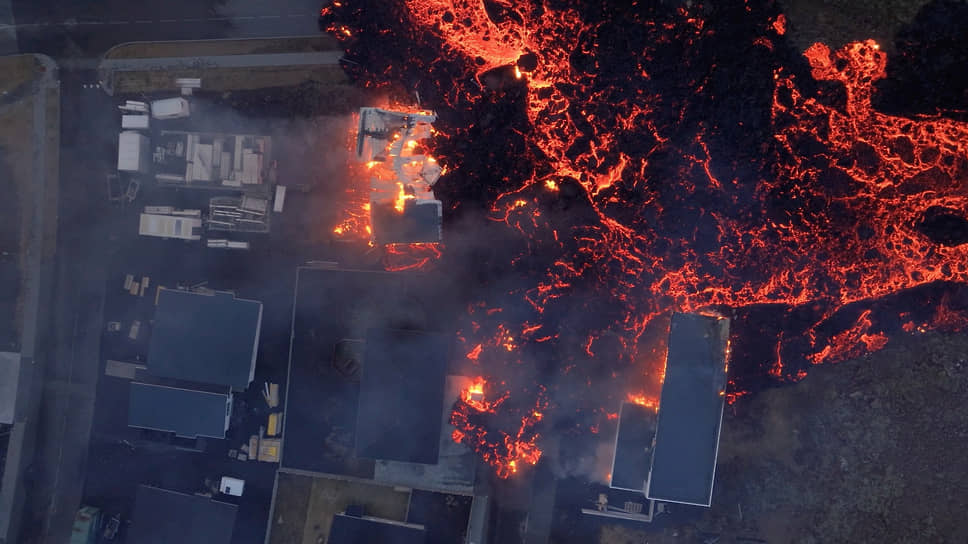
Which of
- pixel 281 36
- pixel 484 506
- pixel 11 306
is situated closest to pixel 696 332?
pixel 484 506

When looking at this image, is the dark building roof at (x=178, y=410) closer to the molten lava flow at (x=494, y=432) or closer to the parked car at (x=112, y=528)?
the parked car at (x=112, y=528)

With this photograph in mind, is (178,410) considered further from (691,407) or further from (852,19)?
(852,19)

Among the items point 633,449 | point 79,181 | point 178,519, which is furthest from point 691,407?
point 79,181

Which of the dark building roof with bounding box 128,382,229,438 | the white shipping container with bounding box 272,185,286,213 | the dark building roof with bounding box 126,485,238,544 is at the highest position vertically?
the white shipping container with bounding box 272,185,286,213

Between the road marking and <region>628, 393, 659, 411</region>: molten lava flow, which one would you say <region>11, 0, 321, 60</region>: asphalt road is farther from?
<region>628, 393, 659, 411</region>: molten lava flow

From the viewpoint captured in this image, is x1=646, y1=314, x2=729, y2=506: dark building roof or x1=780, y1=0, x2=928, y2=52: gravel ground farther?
x1=780, y1=0, x2=928, y2=52: gravel ground

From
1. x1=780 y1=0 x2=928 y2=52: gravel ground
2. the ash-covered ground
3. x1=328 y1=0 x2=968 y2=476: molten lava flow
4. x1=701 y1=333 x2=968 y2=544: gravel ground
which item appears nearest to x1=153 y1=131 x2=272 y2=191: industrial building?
x1=328 y1=0 x2=968 y2=476: molten lava flow

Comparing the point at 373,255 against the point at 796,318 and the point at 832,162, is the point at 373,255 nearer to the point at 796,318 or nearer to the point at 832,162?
the point at 796,318
